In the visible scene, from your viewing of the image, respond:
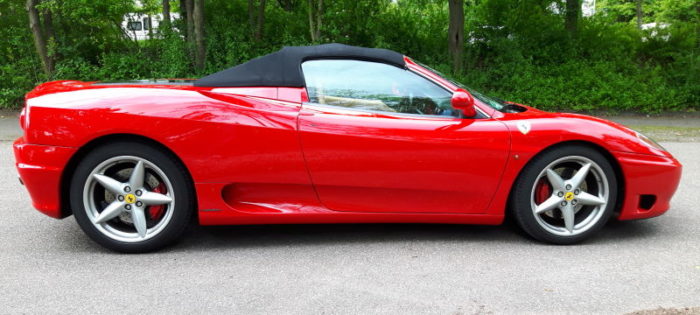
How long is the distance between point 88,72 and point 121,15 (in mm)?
1509

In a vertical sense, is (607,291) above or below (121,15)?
below

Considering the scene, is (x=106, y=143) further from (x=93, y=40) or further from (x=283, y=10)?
(x=283, y=10)

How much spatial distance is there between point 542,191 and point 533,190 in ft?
0.41

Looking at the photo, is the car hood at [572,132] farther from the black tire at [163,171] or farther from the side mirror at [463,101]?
the black tire at [163,171]

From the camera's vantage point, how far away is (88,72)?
12.8 metres

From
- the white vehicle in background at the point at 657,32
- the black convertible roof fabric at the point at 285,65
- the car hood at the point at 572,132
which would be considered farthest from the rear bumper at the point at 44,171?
the white vehicle in background at the point at 657,32

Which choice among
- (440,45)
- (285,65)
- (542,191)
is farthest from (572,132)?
(440,45)

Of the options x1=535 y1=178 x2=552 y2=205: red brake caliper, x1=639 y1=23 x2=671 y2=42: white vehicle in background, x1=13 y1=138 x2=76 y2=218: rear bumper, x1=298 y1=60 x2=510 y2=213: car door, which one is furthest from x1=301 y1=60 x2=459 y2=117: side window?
x1=639 y1=23 x2=671 y2=42: white vehicle in background

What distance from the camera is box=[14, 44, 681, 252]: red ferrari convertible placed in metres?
3.65

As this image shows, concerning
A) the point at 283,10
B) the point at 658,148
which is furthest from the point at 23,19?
the point at 658,148

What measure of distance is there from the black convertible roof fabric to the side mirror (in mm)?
431

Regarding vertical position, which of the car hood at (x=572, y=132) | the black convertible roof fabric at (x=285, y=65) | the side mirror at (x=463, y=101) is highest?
the black convertible roof fabric at (x=285, y=65)

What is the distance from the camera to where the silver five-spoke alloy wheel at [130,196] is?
3.68m

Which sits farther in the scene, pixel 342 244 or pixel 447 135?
pixel 342 244
